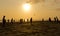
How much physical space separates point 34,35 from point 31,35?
1.68ft

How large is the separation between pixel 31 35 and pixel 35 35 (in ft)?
2.23

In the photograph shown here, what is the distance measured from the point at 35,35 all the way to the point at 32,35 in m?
0.51

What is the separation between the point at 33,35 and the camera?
100 ft

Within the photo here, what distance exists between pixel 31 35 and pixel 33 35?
0.34 m

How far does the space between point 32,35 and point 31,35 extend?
171mm

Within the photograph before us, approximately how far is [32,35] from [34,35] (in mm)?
341

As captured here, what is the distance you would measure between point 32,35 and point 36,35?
2.23 feet

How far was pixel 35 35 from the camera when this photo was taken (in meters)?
30.4

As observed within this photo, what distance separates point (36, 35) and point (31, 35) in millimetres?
851

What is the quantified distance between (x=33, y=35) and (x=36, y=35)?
514 mm

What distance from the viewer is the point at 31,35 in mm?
30453
